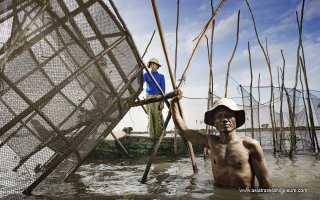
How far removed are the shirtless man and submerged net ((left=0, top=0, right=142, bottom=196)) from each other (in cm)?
126

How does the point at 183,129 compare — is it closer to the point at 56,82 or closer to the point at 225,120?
the point at 225,120

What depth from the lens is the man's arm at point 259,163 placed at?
304cm

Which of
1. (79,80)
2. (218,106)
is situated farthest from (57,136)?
(218,106)

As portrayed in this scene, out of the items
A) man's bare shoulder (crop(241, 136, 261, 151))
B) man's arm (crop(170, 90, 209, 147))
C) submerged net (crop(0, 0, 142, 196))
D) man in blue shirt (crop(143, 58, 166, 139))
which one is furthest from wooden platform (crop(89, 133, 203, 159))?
man's bare shoulder (crop(241, 136, 261, 151))

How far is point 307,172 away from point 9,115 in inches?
188

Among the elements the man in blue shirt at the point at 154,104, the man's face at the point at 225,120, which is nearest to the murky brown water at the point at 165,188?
the man's face at the point at 225,120

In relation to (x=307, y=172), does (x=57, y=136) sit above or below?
above

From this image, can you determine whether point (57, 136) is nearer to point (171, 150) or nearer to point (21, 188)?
point (21, 188)

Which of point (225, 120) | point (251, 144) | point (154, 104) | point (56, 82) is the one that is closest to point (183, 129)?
point (225, 120)

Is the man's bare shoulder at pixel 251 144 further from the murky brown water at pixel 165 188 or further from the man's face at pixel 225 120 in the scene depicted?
the murky brown water at pixel 165 188

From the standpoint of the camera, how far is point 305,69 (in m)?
8.27

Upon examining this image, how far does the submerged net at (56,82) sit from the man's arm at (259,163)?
5.62 ft

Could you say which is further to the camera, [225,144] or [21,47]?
[225,144]

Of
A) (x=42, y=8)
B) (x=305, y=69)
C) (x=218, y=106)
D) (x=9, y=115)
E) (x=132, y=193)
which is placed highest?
(x=305, y=69)
